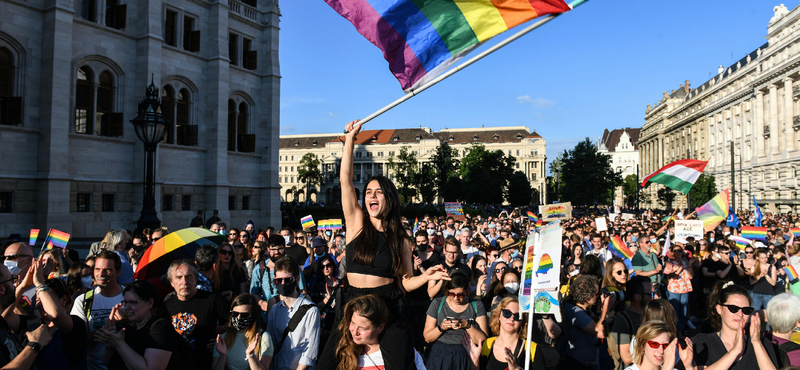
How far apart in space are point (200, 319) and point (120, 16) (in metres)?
24.1

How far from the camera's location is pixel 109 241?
746 cm

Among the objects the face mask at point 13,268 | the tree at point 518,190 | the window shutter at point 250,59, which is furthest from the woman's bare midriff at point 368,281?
the tree at point 518,190

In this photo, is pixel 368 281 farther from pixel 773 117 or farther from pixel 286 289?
pixel 773 117

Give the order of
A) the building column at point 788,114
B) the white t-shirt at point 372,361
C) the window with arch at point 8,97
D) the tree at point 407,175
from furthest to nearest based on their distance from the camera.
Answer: the tree at point 407,175, the building column at point 788,114, the window with arch at point 8,97, the white t-shirt at point 372,361

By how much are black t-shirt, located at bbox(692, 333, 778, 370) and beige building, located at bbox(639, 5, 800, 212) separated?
41820mm

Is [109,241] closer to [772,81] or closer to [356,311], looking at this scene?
[356,311]

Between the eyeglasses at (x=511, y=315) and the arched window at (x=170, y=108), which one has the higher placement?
the arched window at (x=170, y=108)

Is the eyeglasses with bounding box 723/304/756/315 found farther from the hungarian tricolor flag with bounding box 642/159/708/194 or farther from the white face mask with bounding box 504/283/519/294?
the hungarian tricolor flag with bounding box 642/159/708/194

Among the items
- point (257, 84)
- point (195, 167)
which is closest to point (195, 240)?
point (195, 167)

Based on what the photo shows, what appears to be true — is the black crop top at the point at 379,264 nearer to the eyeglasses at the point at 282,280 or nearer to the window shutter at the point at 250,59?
the eyeglasses at the point at 282,280

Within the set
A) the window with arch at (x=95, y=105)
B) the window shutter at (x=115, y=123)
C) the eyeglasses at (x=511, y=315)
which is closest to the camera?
the eyeglasses at (x=511, y=315)

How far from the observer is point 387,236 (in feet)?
11.3

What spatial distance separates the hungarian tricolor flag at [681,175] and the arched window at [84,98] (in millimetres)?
22140

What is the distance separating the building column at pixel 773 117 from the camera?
55281mm
